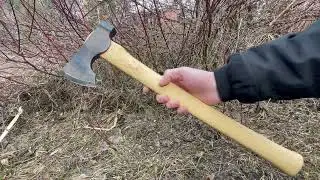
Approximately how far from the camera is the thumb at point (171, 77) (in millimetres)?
1794

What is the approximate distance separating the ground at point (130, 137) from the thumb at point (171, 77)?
24.2 inches

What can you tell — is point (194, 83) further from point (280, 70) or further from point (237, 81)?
point (280, 70)

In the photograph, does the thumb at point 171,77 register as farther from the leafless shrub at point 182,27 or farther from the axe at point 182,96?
the leafless shrub at point 182,27

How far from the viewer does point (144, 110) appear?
2830mm

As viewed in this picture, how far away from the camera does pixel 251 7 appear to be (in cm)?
285

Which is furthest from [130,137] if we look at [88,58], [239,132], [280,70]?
[280,70]

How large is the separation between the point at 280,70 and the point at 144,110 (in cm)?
145

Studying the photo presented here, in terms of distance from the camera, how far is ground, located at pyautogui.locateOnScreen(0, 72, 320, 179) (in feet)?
7.61

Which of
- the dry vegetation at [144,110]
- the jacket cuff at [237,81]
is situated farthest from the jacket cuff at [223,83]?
the dry vegetation at [144,110]

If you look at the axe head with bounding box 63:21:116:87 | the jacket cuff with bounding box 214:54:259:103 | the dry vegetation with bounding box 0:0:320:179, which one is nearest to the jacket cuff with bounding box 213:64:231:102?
the jacket cuff with bounding box 214:54:259:103

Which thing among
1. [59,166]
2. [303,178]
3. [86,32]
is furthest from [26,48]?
[303,178]

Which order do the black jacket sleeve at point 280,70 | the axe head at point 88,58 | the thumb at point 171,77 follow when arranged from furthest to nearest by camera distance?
the axe head at point 88,58 < the thumb at point 171,77 < the black jacket sleeve at point 280,70

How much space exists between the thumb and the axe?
0.03 metres

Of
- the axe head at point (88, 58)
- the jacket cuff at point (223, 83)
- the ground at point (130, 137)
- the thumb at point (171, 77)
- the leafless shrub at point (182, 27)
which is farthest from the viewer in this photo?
the leafless shrub at point (182, 27)
